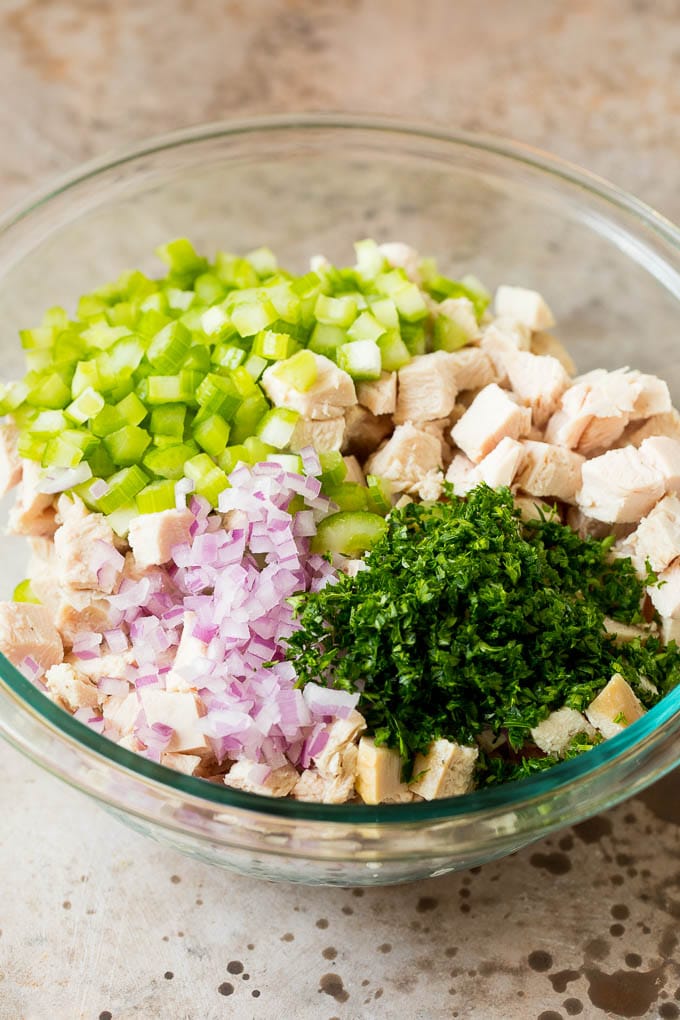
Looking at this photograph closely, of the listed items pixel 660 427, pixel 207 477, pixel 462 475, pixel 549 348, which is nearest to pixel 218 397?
pixel 207 477

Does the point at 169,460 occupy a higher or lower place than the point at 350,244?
lower

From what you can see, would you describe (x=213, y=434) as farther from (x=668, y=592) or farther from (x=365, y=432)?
(x=668, y=592)

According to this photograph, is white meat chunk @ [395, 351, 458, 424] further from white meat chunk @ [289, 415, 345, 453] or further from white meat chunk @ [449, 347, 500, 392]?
white meat chunk @ [289, 415, 345, 453]

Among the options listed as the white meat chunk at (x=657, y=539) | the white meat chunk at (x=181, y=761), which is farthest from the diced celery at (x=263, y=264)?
the white meat chunk at (x=181, y=761)

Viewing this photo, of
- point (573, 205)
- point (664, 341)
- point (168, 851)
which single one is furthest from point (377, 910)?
point (573, 205)

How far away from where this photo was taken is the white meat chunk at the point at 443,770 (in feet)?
5.93

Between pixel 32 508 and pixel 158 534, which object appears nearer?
pixel 158 534

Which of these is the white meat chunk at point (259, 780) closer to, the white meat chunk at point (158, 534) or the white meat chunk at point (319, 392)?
the white meat chunk at point (158, 534)

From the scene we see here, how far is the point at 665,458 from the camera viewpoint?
2105 millimetres

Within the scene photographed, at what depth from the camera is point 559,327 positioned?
290 cm

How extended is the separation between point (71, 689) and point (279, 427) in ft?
2.14

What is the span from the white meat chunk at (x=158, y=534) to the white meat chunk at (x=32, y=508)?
226mm

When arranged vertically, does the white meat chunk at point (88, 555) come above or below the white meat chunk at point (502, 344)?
below

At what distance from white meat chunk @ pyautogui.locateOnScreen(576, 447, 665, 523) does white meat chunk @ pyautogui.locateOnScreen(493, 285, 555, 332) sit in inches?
18.5
